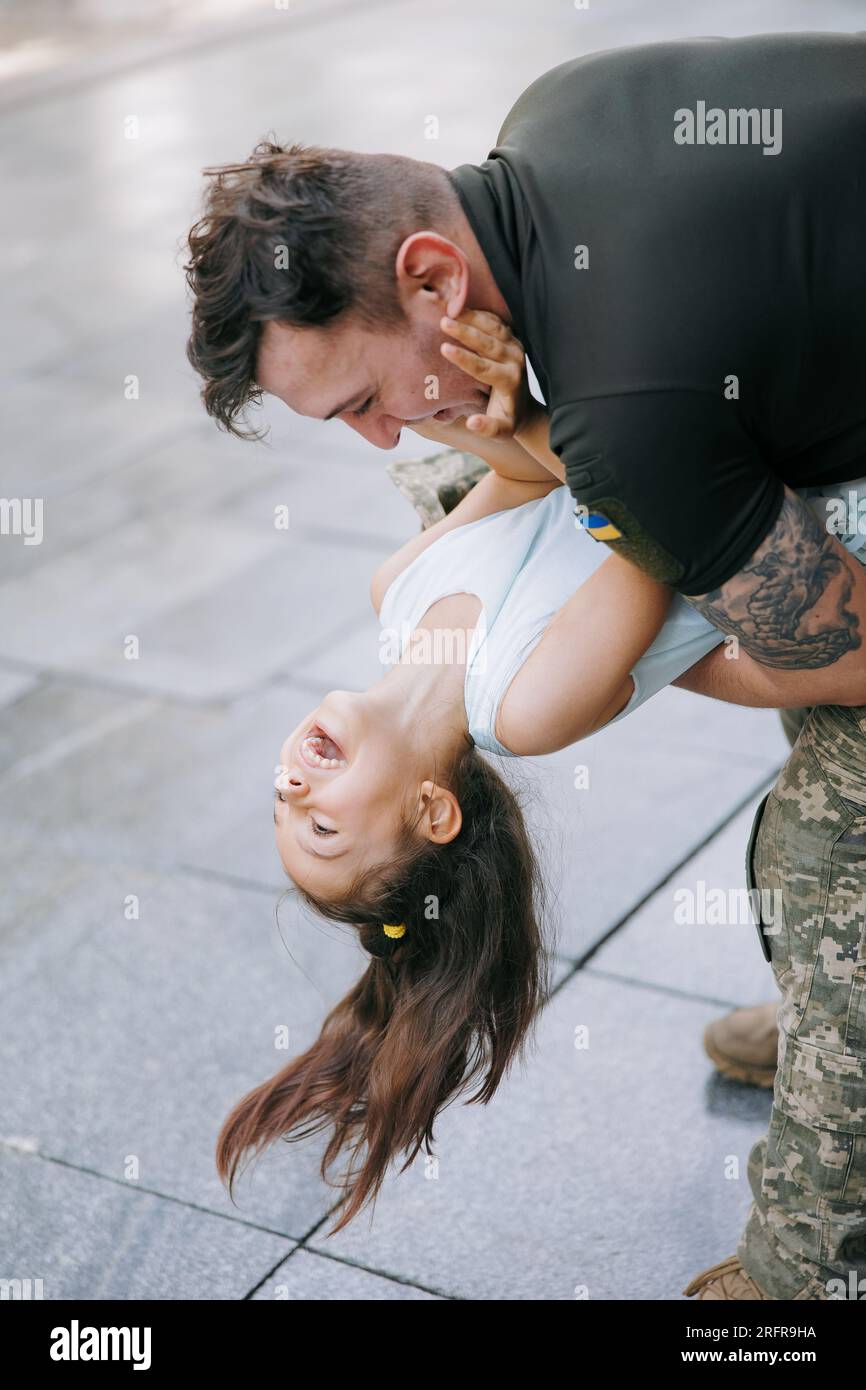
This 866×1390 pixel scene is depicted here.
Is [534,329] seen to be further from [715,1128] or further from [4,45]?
[4,45]

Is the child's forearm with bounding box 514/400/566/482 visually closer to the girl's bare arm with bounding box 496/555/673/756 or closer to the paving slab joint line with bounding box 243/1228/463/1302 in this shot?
the girl's bare arm with bounding box 496/555/673/756

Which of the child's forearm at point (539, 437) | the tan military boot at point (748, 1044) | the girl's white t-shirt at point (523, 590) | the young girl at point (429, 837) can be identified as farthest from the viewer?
the tan military boot at point (748, 1044)

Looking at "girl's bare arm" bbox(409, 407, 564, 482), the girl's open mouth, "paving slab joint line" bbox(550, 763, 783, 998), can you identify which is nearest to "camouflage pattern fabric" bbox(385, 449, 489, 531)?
"girl's bare arm" bbox(409, 407, 564, 482)

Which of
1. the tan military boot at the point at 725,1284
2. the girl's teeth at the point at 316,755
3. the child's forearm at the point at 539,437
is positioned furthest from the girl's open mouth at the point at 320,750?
the tan military boot at the point at 725,1284

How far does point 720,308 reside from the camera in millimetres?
2199

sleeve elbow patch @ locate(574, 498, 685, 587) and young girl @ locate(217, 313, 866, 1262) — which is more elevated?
sleeve elbow patch @ locate(574, 498, 685, 587)

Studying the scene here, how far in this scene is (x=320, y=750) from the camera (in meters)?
3.07

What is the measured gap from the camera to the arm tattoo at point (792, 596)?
2264mm

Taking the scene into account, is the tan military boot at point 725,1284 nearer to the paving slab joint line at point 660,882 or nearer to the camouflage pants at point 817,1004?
the camouflage pants at point 817,1004

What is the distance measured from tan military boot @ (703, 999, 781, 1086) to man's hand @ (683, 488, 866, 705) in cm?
153

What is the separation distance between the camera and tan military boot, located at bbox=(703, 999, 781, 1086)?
3730 millimetres

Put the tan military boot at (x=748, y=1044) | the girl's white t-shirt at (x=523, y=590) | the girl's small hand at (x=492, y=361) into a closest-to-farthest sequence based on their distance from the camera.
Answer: the girl's small hand at (x=492, y=361), the girl's white t-shirt at (x=523, y=590), the tan military boot at (x=748, y=1044)

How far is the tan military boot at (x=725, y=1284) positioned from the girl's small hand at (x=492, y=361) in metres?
1.68

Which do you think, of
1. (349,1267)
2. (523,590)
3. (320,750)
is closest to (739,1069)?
(349,1267)
